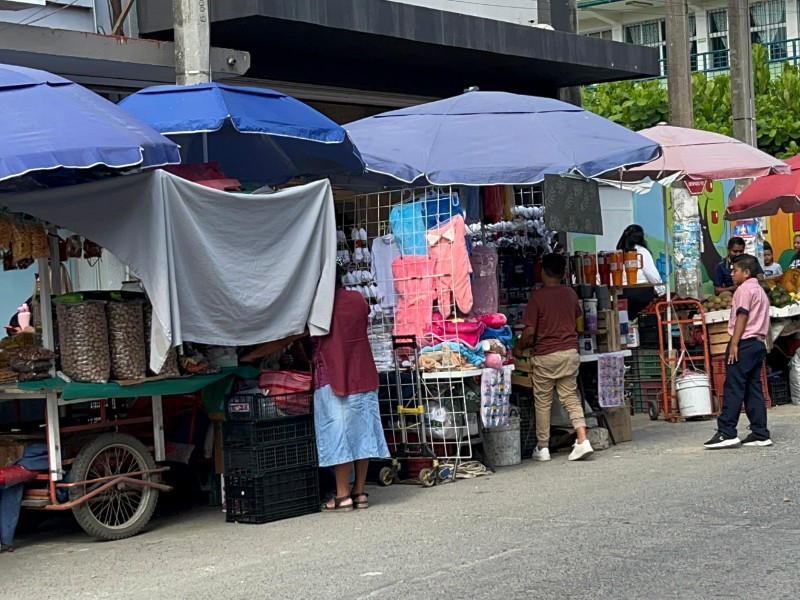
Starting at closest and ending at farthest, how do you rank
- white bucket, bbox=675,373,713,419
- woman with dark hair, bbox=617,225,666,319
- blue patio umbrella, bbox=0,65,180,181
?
blue patio umbrella, bbox=0,65,180,181
white bucket, bbox=675,373,713,419
woman with dark hair, bbox=617,225,666,319

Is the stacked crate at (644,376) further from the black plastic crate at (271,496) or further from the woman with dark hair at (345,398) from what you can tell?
the black plastic crate at (271,496)

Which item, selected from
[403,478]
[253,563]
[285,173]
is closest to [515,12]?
[285,173]

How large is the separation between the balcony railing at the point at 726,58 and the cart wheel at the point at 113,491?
1178 inches

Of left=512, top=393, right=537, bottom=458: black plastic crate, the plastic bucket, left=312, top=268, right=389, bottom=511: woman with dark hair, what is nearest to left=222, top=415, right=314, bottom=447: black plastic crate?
left=312, top=268, right=389, bottom=511: woman with dark hair

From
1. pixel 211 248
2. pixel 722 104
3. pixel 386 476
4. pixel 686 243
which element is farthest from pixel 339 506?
pixel 722 104

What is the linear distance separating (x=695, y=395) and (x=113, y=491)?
7.38 m

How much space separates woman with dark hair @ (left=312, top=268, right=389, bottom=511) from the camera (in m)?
9.53

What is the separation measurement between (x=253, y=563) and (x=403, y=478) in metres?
3.27

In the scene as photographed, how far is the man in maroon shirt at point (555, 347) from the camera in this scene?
1152 centimetres

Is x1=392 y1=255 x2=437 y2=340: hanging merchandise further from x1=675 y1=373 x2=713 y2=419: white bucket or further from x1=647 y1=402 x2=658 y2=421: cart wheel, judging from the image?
x1=647 y1=402 x2=658 y2=421: cart wheel

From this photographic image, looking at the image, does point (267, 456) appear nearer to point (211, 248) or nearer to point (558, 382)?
point (211, 248)

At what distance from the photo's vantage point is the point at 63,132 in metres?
7.93

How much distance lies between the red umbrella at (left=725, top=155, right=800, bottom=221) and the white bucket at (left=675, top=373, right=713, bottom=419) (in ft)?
10.8

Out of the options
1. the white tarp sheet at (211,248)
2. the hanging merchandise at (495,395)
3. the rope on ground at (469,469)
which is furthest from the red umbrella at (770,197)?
the white tarp sheet at (211,248)
